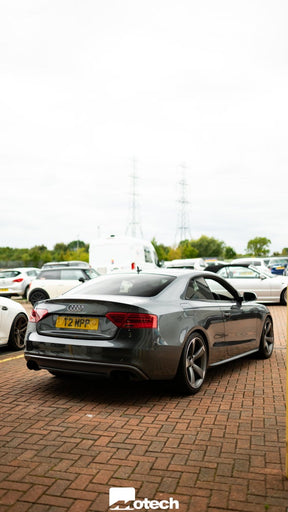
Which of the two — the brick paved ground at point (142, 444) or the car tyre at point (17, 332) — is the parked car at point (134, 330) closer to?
the brick paved ground at point (142, 444)

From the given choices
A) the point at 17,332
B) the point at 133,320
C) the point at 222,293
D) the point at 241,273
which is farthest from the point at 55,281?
Result: the point at 133,320

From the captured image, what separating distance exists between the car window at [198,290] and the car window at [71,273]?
11630 millimetres

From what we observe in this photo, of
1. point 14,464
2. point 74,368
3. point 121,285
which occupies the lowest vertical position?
point 14,464

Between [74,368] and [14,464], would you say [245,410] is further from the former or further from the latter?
[14,464]

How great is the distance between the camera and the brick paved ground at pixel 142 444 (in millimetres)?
3375

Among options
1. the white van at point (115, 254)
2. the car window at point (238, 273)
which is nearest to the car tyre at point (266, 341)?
the car window at point (238, 273)

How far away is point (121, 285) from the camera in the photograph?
246 inches

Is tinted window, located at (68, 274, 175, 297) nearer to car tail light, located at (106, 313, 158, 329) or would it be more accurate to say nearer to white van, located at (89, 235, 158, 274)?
car tail light, located at (106, 313, 158, 329)

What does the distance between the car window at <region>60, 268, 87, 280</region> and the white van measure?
5.76 meters

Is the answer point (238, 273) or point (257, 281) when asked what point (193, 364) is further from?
point (257, 281)

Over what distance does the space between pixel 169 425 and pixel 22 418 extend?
1.39 m

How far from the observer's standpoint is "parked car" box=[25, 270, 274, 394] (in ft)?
17.7

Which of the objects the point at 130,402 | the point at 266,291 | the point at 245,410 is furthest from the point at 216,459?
the point at 266,291

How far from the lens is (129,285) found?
20.4ft
